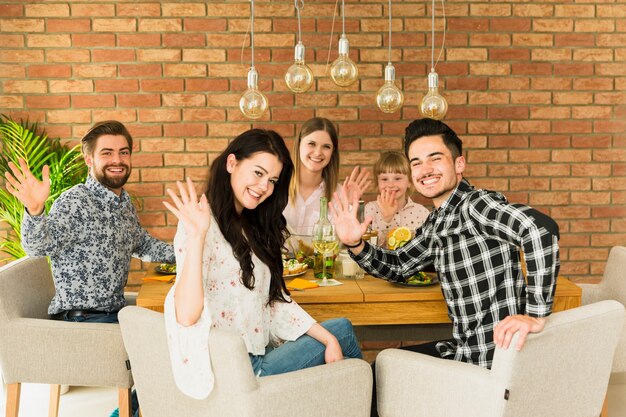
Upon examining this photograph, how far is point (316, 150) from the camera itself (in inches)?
135

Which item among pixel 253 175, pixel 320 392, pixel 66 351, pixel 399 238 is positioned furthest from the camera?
pixel 399 238

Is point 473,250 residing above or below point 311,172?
below

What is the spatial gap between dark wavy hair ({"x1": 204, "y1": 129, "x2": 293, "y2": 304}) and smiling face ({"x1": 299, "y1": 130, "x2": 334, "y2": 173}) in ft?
4.18

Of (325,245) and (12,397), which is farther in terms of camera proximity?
(325,245)

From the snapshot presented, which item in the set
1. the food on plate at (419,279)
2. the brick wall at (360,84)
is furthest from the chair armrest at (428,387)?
the brick wall at (360,84)

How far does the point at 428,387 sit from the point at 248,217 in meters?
0.76

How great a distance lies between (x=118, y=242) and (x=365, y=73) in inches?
73.0

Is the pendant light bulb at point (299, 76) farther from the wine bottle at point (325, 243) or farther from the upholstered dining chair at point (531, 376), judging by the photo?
the upholstered dining chair at point (531, 376)

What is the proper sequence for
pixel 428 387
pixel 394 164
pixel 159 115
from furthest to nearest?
pixel 159 115, pixel 394 164, pixel 428 387

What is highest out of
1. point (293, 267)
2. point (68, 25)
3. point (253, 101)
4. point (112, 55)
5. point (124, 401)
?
point (68, 25)

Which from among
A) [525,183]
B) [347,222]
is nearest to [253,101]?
[347,222]

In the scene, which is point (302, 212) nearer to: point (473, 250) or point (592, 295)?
point (592, 295)

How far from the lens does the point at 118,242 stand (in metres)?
2.68

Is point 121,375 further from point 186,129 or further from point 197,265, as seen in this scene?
point 186,129
